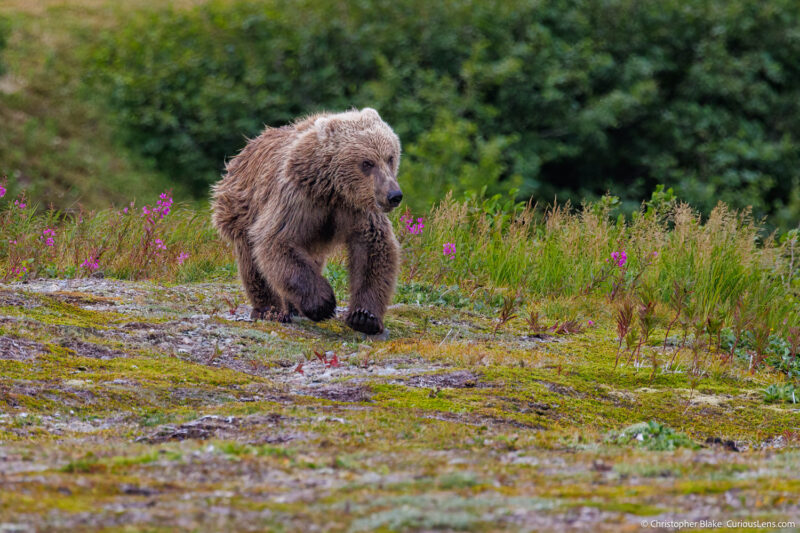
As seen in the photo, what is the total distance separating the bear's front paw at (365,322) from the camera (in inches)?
306

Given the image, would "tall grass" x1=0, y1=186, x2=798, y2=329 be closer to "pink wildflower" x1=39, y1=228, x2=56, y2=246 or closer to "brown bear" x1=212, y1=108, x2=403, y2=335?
"pink wildflower" x1=39, y1=228, x2=56, y2=246

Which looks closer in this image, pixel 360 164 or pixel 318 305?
pixel 318 305

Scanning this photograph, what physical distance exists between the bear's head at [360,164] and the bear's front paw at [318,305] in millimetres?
780

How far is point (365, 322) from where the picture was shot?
7.78 metres

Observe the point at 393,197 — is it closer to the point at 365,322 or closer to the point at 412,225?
the point at 365,322

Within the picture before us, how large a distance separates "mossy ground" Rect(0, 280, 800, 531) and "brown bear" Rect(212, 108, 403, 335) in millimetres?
302

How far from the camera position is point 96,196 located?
64.3 ft

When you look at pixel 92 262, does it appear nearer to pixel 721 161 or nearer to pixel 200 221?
pixel 200 221

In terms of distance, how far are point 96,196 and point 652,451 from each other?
16891 millimetres

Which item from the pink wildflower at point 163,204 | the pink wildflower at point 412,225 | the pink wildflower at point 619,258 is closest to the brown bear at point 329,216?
the pink wildflower at point 412,225

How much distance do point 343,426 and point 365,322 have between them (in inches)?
125

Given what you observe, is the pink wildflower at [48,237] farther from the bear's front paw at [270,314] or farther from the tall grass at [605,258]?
the tall grass at [605,258]

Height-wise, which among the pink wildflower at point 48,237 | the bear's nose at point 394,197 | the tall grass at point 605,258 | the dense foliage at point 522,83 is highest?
the dense foliage at point 522,83

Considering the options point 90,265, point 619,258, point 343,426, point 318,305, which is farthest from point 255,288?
point 343,426
